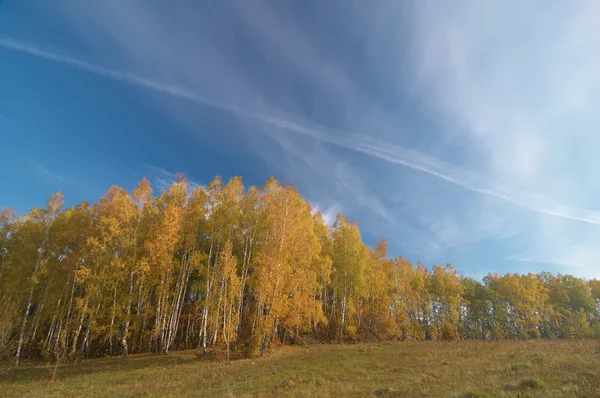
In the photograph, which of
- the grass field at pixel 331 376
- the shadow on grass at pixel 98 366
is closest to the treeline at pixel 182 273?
the shadow on grass at pixel 98 366

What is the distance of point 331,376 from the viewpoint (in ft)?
48.6

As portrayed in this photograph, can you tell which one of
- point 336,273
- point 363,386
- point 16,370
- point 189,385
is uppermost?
point 336,273

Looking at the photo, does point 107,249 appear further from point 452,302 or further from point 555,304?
point 555,304

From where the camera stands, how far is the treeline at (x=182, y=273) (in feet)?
71.0

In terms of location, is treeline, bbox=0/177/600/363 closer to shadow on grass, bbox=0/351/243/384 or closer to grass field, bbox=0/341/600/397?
shadow on grass, bbox=0/351/243/384

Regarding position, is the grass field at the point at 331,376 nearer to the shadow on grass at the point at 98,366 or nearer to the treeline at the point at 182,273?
the shadow on grass at the point at 98,366

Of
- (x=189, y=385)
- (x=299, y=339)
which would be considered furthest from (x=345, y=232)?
(x=189, y=385)

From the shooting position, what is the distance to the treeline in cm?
2164

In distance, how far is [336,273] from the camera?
34281 millimetres

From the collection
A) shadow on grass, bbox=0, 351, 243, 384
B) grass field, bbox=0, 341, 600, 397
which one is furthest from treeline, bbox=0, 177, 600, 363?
grass field, bbox=0, 341, 600, 397

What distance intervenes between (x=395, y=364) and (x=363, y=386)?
22.0ft

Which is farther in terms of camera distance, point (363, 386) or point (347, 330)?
point (347, 330)

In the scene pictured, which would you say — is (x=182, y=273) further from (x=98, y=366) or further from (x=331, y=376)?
(x=331, y=376)

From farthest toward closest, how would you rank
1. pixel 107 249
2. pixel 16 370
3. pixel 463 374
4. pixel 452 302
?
pixel 452 302
pixel 107 249
pixel 16 370
pixel 463 374
